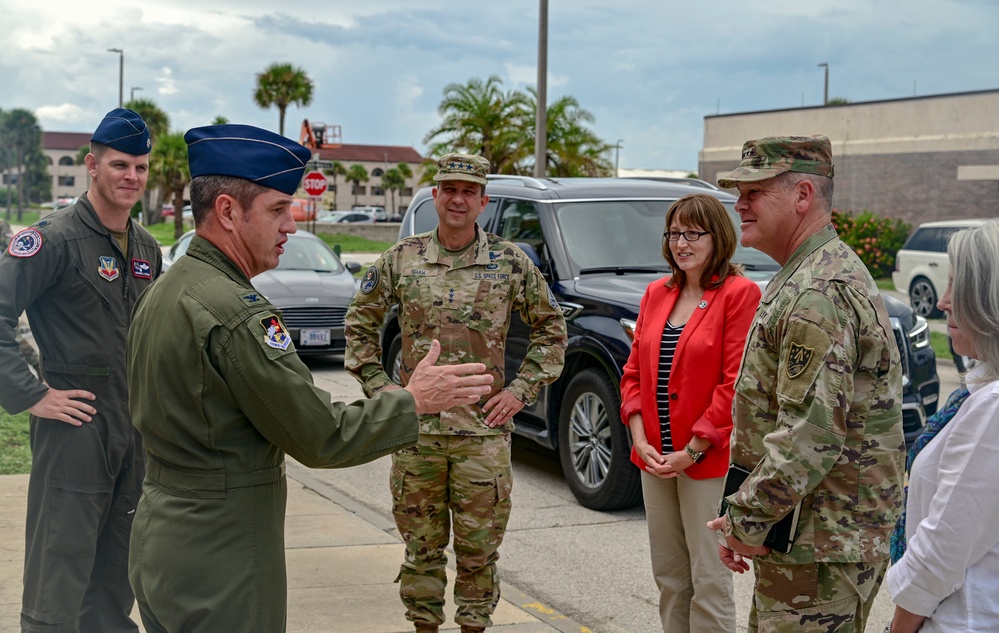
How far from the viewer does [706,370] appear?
4590 mm

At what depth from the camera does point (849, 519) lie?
9.98 feet

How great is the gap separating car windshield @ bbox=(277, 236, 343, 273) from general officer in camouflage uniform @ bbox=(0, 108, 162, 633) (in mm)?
10396

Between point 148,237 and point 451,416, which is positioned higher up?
point 148,237

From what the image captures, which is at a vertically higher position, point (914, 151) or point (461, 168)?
point (914, 151)

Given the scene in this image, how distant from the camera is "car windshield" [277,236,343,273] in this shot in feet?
49.0

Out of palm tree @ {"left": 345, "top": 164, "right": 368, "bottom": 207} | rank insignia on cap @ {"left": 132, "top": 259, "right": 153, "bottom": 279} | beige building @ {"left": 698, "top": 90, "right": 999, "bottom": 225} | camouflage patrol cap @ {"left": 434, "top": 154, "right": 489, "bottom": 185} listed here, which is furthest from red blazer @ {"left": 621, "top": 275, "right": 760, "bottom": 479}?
palm tree @ {"left": 345, "top": 164, "right": 368, "bottom": 207}

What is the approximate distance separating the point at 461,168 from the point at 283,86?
54.7 metres

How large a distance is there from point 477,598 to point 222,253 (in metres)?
2.44

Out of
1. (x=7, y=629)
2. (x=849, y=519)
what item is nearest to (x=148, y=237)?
(x=7, y=629)

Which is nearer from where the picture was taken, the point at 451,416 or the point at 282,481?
the point at 282,481

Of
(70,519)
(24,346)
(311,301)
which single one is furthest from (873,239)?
(70,519)

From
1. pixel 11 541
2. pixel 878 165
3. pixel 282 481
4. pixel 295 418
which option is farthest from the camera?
pixel 878 165

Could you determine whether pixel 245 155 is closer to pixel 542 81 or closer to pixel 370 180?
pixel 542 81

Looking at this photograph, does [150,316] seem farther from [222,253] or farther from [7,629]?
[7,629]
